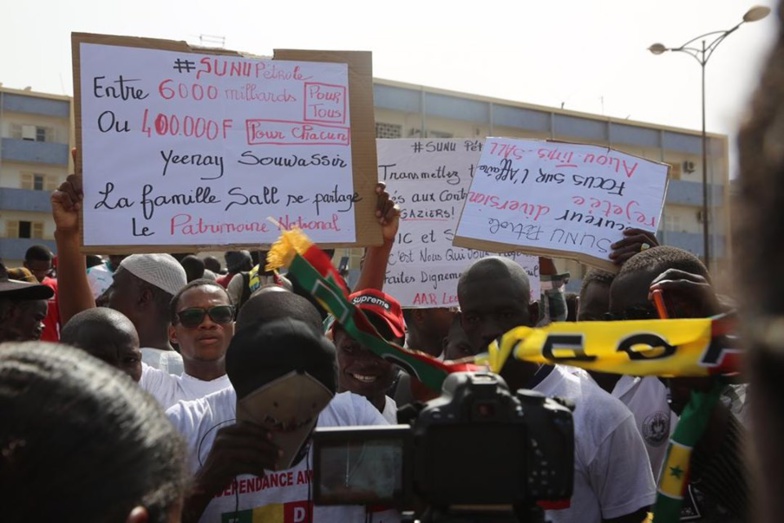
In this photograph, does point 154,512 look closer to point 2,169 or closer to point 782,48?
point 782,48

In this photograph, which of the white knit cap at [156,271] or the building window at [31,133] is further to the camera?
the building window at [31,133]

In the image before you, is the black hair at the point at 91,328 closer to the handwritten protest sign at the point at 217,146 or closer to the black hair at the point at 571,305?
the handwritten protest sign at the point at 217,146

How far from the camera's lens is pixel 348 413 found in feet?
9.05

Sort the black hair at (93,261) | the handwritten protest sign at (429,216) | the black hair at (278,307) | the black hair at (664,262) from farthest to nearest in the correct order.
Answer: the black hair at (93,261) < the handwritten protest sign at (429,216) < the black hair at (664,262) < the black hair at (278,307)

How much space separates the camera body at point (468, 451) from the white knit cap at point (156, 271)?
337 cm

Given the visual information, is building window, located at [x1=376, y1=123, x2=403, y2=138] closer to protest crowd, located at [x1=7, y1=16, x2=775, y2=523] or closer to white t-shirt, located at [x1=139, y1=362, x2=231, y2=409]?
protest crowd, located at [x1=7, y1=16, x2=775, y2=523]

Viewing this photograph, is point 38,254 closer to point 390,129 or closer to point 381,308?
point 381,308

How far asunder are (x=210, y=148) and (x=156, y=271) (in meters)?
0.88

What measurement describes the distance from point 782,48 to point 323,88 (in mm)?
3884

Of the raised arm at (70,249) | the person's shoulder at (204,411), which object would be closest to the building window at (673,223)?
the raised arm at (70,249)

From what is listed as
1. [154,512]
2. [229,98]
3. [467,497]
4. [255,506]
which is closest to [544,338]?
[467,497]

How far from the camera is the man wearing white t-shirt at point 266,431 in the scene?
220 centimetres

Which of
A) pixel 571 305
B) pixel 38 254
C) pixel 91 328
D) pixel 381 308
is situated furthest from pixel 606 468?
pixel 38 254

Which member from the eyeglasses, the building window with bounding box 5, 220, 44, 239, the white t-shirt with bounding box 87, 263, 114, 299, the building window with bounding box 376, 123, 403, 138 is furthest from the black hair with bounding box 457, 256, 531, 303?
the building window with bounding box 5, 220, 44, 239
